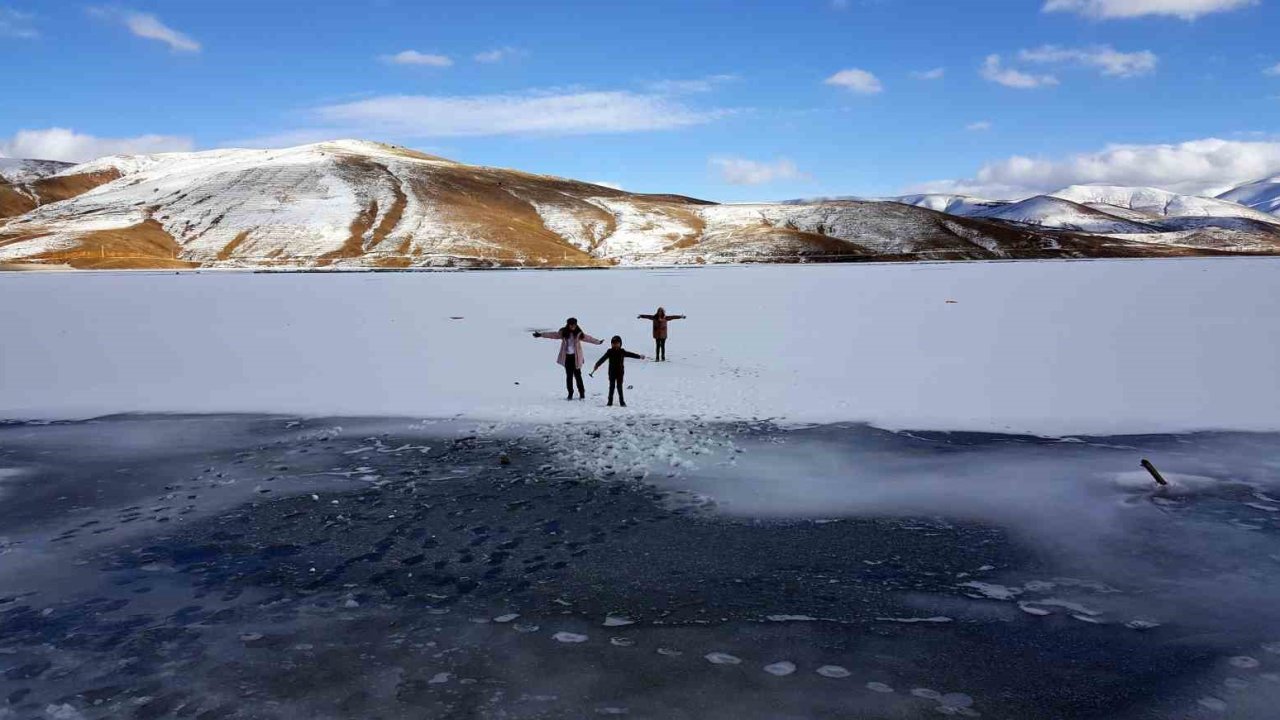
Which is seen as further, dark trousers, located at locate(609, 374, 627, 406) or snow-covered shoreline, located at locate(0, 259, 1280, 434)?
dark trousers, located at locate(609, 374, 627, 406)

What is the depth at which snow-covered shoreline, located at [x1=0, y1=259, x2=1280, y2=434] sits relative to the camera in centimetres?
1800

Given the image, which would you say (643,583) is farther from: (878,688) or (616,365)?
(616,365)

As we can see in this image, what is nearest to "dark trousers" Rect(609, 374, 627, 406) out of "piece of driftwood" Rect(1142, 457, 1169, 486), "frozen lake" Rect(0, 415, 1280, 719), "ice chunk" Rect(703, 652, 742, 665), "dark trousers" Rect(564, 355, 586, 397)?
"dark trousers" Rect(564, 355, 586, 397)

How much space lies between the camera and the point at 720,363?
2600 cm

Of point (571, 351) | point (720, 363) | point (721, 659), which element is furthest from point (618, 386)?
point (721, 659)

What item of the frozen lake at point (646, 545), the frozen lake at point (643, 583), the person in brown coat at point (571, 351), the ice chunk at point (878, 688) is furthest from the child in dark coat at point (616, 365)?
the ice chunk at point (878, 688)

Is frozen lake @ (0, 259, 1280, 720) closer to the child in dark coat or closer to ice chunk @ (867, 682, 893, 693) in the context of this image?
ice chunk @ (867, 682, 893, 693)

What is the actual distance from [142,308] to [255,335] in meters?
20.1

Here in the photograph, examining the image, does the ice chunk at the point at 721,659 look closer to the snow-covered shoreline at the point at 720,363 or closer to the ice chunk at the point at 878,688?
the ice chunk at the point at 878,688

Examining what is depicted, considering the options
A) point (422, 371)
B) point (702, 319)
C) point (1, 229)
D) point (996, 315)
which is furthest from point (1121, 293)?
point (1, 229)

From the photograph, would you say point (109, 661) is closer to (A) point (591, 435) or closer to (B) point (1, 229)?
(A) point (591, 435)

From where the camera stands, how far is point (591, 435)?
15484 millimetres

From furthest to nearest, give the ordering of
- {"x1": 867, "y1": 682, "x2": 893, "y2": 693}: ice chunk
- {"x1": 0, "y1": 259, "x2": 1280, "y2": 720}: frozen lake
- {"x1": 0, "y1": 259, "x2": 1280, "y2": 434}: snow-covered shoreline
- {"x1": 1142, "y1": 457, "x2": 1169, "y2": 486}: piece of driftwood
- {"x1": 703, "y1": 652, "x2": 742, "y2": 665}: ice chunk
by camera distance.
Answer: {"x1": 0, "y1": 259, "x2": 1280, "y2": 434}: snow-covered shoreline → {"x1": 1142, "y1": 457, "x2": 1169, "y2": 486}: piece of driftwood → {"x1": 703, "y1": 652, "x2": 742, "y2": 665}: ice chunk → {"x1": 0, "y1": 259, "x2": 1280, "y2": 720}: frozen lake → {"x1": 867, "y1": 682, "x2": 893, "y2": 693}: ice chunk

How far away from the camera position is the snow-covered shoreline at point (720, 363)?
18.0 meters
